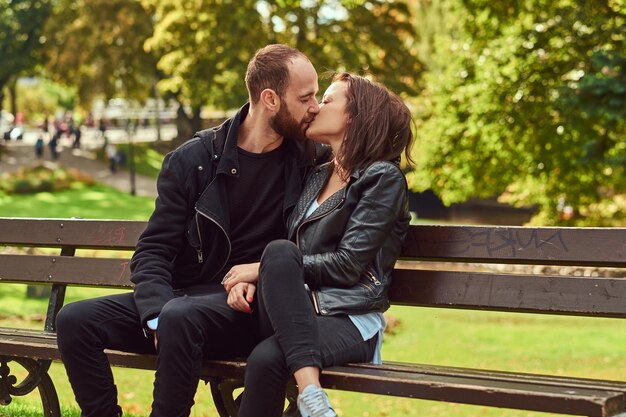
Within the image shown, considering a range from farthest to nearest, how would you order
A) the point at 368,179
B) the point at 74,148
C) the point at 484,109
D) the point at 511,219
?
the point at 74,148 < the point at 511,219 < the point at 484,109 < the point at 368,179

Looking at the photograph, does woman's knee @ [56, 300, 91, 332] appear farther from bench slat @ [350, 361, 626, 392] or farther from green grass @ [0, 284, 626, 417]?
green grass @ [0, 284, 626, 417]

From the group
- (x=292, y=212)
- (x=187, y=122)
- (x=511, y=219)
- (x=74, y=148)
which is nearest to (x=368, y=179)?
(x=292, y=212)

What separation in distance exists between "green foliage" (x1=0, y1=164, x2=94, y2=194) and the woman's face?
32.8m

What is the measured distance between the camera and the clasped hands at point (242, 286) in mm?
3975

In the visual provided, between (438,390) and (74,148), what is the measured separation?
49190 millimetres

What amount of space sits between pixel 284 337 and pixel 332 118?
98cm

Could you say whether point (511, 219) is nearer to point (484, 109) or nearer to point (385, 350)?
point (484, 109)

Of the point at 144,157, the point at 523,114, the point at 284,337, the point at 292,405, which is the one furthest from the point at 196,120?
the point at 284,337

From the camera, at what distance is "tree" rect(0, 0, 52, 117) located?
47.1 m

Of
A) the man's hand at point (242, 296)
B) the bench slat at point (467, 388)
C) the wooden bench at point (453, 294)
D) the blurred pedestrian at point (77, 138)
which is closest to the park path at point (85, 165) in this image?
the blurred pedestrian at point (77, 138)

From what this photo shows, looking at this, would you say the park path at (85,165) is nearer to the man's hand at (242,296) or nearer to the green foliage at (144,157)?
the green foliage at (144,157)

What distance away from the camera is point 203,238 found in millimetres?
4332

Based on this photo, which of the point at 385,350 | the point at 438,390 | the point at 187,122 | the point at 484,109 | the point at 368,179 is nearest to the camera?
the point at 438,390

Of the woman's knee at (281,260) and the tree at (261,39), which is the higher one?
the tree at (261,39)
